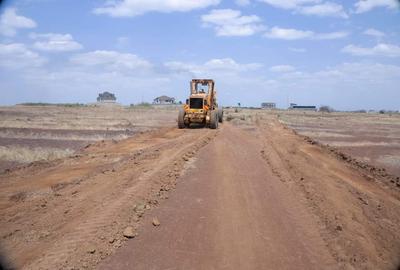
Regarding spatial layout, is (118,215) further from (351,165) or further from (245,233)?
(351,165)

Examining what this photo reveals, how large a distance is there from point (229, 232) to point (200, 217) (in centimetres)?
99

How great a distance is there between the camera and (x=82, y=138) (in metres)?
31.5

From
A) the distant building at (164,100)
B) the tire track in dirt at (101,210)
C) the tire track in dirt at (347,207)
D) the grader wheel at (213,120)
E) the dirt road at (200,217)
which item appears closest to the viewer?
the tire track in dirt at (101,210)

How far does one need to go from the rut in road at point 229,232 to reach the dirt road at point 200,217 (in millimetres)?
21

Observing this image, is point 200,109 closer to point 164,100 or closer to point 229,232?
point 229,232

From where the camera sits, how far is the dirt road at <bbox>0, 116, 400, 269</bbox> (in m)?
8.19

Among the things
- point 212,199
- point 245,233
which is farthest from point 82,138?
point 245,233

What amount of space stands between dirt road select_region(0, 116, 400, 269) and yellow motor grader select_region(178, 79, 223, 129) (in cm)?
1622

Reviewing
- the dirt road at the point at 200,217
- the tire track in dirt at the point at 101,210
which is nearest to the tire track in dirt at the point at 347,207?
the dirt road at the point at 200,217

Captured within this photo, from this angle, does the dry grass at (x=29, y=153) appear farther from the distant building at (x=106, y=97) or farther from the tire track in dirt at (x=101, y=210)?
the distant building at (x=106, y=97)

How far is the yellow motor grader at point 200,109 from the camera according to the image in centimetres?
3288

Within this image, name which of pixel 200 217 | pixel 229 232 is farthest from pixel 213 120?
pixel 229 232

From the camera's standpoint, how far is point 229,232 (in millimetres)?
9203

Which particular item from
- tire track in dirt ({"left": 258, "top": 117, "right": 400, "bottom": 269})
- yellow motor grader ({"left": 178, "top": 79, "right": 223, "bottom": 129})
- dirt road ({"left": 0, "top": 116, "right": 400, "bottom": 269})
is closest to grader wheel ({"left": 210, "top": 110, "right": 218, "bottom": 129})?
yellow motor grader ({"left": 178, "top": 79, "right": 223, "bottom": 129})
